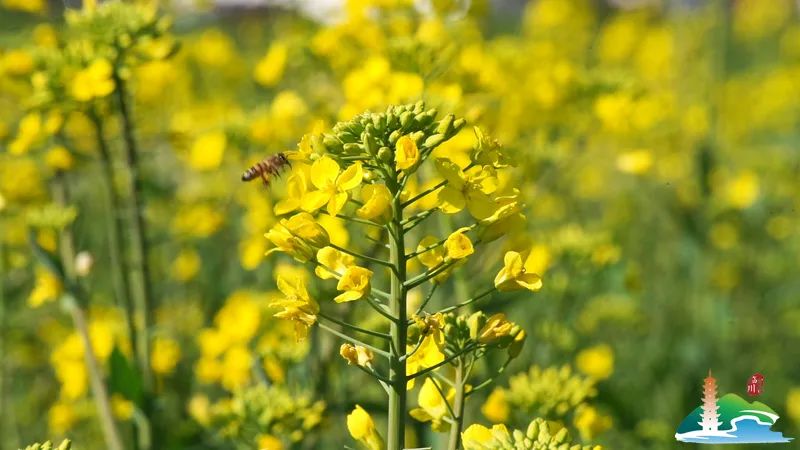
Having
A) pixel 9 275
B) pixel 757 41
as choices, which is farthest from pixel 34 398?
pixel 757 41

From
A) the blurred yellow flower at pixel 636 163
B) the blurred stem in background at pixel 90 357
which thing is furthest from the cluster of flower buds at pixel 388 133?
the blurred yellow flower at pixel 636 163

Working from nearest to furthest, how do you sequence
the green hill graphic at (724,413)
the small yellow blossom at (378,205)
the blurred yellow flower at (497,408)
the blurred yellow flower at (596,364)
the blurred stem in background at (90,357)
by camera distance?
1. the small yellow blossom at (378,205)
2. the green hill graphic at (724,413)
3. the blurred yellow flower at (497,408)
4. the blurred stem in background at (90,357)
5. the blurred yellow flower at (596,364)

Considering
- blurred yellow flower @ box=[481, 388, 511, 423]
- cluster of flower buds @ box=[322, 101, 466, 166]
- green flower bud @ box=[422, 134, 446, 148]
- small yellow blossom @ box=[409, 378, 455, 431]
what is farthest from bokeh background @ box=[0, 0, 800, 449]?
small yellow blossom @ box=[409, 378, 455, 431]

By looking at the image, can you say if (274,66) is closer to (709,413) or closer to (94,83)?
(94,83)

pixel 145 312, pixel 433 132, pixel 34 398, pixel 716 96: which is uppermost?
pixel 716 96

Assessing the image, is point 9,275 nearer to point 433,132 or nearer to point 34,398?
point 34,398

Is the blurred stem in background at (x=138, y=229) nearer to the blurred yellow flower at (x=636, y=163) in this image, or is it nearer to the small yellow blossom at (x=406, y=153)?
the small yellow blossom at (x=406, y=153)
